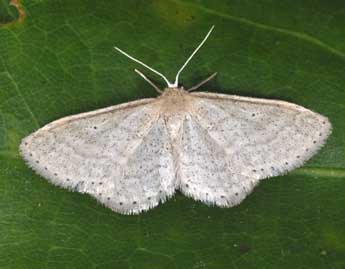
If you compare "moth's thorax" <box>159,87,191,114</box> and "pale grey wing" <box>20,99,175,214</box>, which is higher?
"moth's thorax" <box>159,87,191,114</box>

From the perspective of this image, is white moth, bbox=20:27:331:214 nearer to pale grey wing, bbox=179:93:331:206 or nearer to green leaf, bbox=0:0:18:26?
pale grey wing, bbox=179:93:331:206

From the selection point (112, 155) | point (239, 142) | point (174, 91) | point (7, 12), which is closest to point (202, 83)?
point (174, 91)

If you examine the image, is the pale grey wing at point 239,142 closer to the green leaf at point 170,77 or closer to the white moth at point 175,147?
the white moth at point 175,147

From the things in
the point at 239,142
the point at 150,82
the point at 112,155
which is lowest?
→ the point at 112,155

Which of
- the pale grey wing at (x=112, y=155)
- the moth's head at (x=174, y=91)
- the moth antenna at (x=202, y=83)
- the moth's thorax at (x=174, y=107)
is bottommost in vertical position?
the pale grey wing at (x=112, y=155)

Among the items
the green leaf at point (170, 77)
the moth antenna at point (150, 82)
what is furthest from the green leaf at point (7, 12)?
the moth antenna at point (150, 82)

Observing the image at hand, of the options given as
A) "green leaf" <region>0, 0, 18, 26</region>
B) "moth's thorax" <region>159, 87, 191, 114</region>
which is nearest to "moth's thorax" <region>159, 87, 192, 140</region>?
"moth's thorax" <region>159, 87, 191, 114</region>

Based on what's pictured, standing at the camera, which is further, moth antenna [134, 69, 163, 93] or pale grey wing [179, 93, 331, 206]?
moth antenna [134, 69, 163, 93]

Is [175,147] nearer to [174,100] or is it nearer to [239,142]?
[174,100]
